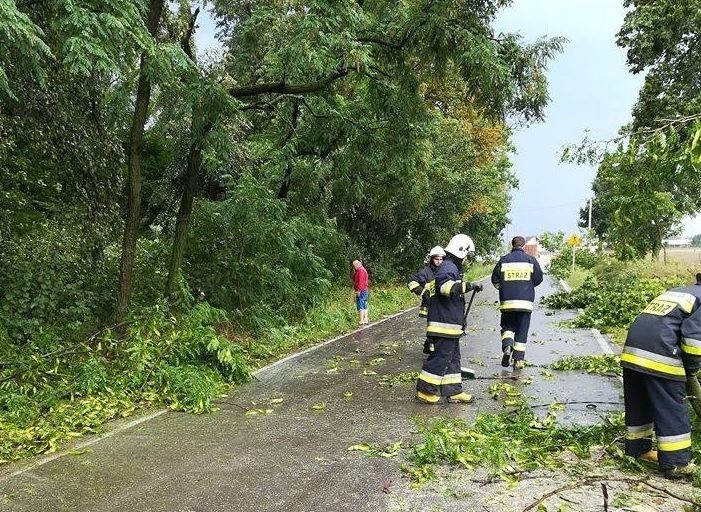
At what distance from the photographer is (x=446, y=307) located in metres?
7.45

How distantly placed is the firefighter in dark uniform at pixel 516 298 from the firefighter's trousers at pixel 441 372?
1.99 metres

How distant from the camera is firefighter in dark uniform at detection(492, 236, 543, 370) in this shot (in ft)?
29.6

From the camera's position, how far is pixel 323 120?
1350cm

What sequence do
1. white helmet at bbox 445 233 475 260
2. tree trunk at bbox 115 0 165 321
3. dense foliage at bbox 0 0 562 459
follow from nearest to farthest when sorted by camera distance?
1. dense foliage at bbox 0 0 562 459
2. white helmet at bbox 445 233 475 260
3. tree trunk at bbox 115 0 165 321

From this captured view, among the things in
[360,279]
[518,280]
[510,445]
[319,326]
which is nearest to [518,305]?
[518,280]

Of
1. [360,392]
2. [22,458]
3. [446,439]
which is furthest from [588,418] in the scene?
[22,458]

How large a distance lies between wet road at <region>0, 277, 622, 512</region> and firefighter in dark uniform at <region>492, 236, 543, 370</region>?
1.31 ft

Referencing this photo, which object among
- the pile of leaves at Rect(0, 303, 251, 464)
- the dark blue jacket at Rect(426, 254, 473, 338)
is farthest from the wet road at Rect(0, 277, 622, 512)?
the dark blue jacket at Rect(426, 254, 473, 338)

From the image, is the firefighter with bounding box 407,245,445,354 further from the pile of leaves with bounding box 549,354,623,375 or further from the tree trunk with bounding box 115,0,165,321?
the tree trunk with bounding box 115,0,165,321

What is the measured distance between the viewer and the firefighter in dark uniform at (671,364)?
4.61 metres

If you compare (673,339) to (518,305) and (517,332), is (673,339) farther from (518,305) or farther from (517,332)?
(517,332)

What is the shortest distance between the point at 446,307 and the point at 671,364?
3117 mm

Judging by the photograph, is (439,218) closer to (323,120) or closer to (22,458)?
(323,120)

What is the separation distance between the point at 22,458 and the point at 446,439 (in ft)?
13.2
